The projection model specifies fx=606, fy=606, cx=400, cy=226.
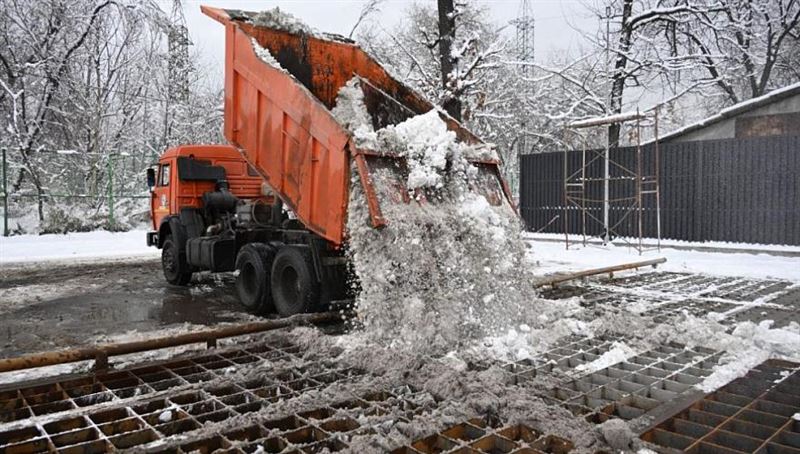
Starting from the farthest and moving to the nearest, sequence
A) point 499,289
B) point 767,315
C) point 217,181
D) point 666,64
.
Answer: point 666,64, point 217,181, point 767,315, point 499,289

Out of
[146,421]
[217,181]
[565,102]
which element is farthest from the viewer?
[565,102]

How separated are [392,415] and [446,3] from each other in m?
14.8

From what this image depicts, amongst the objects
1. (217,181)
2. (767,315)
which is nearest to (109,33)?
(217,181)

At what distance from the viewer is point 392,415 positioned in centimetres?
404

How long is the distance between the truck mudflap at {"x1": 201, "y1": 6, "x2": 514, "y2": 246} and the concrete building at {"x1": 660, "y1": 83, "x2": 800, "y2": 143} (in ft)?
38.2

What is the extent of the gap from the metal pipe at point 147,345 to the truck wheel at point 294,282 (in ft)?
0.87

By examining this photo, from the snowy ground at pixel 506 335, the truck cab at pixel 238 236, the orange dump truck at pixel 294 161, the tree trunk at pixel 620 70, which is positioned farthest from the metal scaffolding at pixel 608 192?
the truck cab at pixel 238 236

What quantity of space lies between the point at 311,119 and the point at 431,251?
2.00 metres

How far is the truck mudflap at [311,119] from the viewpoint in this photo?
20.6 feet

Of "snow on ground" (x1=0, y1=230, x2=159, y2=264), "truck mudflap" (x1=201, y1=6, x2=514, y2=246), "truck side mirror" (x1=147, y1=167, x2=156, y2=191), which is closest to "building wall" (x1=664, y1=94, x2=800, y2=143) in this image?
"truck mudflap" (x1=201, y1=6, x2=514, y2=246)

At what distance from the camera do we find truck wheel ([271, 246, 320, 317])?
720cm

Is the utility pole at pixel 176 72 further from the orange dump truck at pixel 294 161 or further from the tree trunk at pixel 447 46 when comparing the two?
the orange dump truck at pixel 294 161

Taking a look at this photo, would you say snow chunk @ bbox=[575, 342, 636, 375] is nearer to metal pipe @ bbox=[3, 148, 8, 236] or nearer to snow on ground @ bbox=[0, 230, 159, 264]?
snow on ground @ bbox=[0, 230, 159, 264]

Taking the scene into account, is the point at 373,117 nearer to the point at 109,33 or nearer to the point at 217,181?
the point at 217,181
